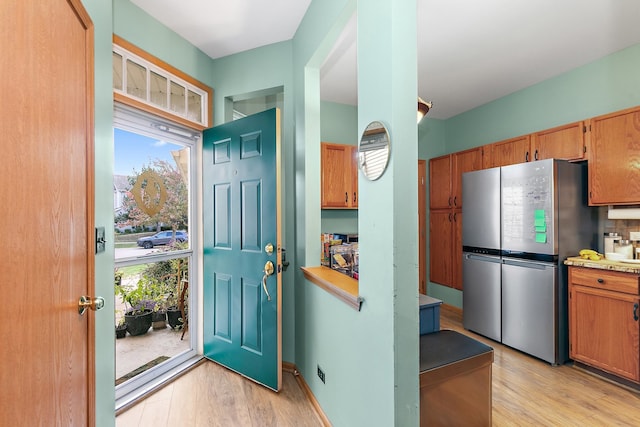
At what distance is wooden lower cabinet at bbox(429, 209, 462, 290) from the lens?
Result: 387 cm

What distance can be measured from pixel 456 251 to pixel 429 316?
2375 mm

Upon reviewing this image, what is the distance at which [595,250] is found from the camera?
2744mm

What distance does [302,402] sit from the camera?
6.64ft

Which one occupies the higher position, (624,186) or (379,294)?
(624,186)

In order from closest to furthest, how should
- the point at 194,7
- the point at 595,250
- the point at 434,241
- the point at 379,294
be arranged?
the point at 379,294, the point at 194,7, the point at 595,250, the point at 434,241

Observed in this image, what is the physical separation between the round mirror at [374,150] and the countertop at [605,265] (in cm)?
232

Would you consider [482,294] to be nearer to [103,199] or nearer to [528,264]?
[528,264]

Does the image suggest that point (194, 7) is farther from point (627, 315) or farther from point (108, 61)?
point (627, 315)

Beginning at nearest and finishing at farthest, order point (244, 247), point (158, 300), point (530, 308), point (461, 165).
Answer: point (244, 247)
point (158, 300)
point (530, 308)
point (461, 165)

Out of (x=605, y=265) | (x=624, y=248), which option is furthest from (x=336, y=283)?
(x=624, y=248)

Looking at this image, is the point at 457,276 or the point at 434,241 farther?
the point at 434,241

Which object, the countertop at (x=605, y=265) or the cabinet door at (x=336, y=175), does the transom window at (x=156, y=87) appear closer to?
the cabinet door at (x=336, y=175)

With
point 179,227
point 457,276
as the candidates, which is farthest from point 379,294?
point 457,276

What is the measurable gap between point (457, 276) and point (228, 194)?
123 inches
